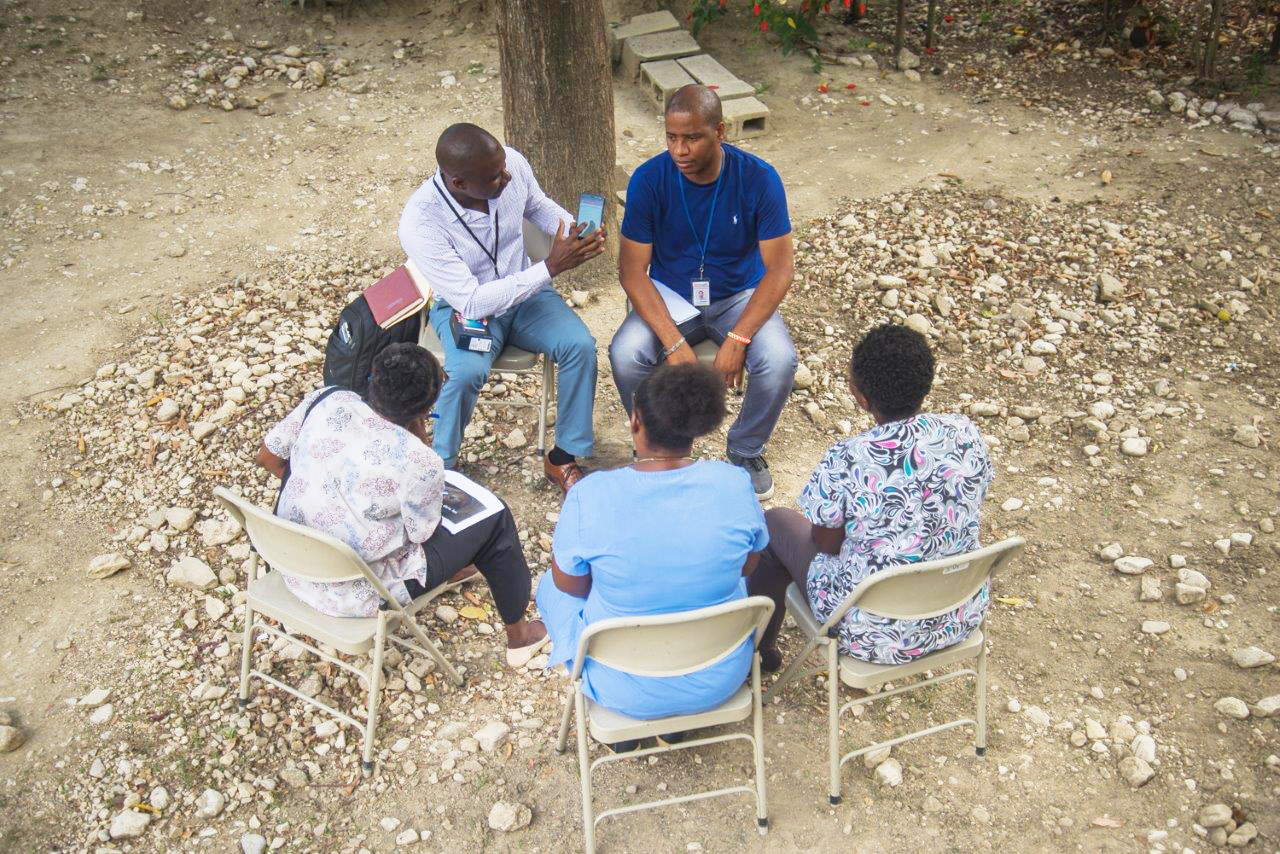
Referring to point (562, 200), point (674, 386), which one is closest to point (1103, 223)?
point (562, 200)

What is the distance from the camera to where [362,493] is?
3086 mm

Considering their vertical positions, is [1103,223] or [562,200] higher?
[562,200]

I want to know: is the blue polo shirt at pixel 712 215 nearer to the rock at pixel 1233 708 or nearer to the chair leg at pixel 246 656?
the chair leg at pixel 246 656

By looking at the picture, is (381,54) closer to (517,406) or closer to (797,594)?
(517,406)

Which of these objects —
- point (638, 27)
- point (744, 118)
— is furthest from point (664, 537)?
point (638, 27)

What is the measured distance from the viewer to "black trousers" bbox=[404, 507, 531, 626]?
3.32m

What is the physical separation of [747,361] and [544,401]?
3.21 feet

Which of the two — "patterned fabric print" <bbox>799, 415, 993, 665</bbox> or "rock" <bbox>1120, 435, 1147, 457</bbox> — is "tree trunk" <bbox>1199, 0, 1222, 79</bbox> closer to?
"rock" <bbox>1120, 435, 1147, 457</bbox>

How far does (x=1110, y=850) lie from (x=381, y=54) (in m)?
7.78

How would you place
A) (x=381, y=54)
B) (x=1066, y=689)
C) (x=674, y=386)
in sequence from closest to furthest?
(x=674, y=386), (x=1066, y=689), (x=381, y=54)

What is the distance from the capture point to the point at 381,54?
8.25 meters

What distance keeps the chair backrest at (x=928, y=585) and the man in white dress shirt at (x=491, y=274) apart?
1780mm

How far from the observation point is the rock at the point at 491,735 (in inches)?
136

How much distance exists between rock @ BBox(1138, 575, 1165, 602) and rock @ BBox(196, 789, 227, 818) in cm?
354
